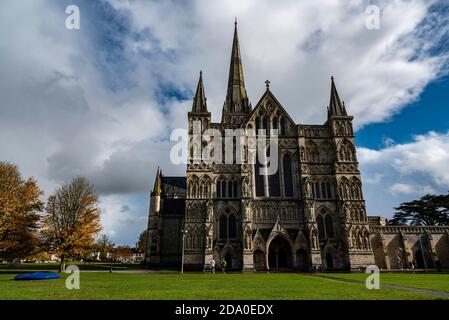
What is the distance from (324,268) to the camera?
1492 inches

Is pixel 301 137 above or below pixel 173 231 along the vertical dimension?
above

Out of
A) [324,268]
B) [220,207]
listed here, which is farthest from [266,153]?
[324,268]

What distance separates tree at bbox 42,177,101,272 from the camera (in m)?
28.0

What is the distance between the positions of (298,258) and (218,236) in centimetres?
1114

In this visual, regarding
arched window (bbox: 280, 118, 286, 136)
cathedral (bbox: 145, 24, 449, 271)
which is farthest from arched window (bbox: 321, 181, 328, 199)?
arched window (bbox: 280, 118, 286, 136)

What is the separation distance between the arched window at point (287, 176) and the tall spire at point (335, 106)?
34.5 ft

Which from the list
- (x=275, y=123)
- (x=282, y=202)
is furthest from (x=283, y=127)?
(x=282, y=202)

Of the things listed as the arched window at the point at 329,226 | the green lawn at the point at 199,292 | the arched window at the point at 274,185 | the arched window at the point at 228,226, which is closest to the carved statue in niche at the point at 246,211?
the arched window at the point at 228,226

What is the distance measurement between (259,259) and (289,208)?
26.8ft

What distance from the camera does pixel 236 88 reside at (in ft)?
181

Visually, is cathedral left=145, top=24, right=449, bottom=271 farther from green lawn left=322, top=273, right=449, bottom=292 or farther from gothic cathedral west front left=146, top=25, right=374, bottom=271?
green lawn left=322, top=273, right=449, bottom=292

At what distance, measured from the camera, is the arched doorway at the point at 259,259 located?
127 feet
